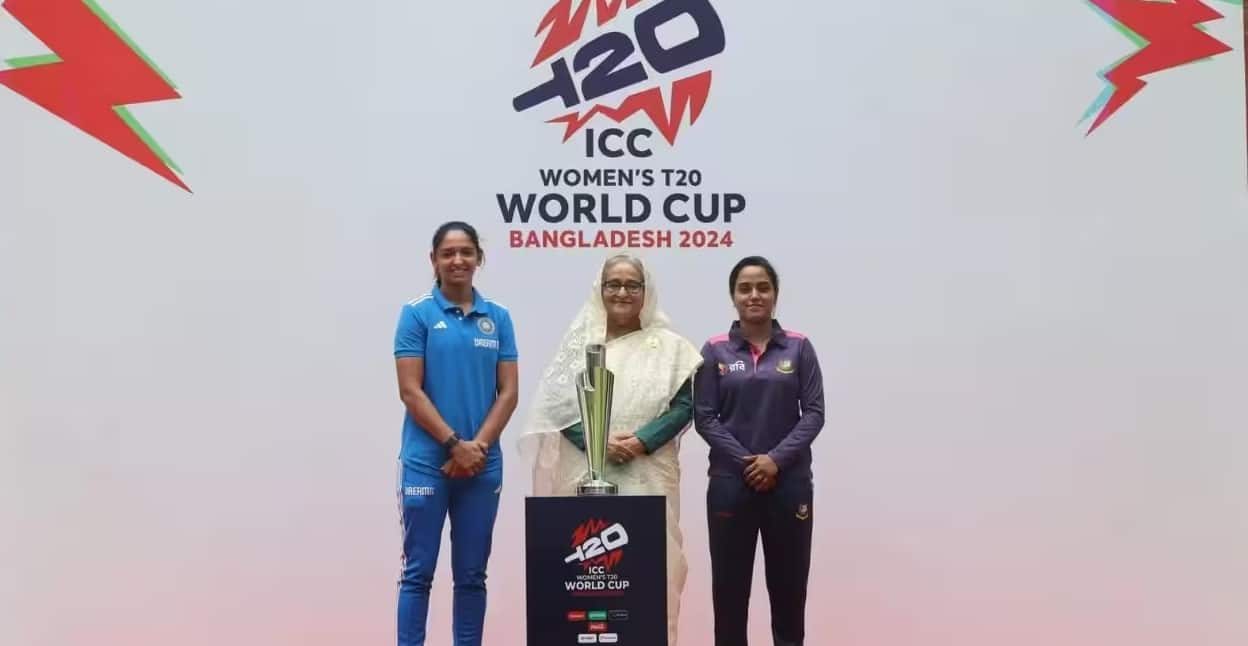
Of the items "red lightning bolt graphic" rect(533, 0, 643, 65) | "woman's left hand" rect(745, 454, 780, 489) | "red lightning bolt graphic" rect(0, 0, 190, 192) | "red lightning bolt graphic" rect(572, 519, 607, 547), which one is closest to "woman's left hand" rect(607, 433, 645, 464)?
"woman's left hand" rect(745, 454, 780, 489)

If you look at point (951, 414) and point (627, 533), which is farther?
point (951, 414)

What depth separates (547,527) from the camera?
257cm

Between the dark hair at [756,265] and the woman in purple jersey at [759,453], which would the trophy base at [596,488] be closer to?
the woman in purple jersey at [759,453]

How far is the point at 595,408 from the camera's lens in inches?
105

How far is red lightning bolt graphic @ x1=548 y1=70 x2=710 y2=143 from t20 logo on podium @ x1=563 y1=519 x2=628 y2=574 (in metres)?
1.55

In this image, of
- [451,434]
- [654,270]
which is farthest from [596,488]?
[654,270]

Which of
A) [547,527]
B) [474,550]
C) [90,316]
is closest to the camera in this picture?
[547,527]

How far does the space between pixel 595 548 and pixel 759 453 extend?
0.66 metres

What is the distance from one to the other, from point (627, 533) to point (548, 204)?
144cm

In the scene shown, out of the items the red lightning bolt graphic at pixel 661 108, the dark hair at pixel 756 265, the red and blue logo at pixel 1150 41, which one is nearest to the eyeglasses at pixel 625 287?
the dark hair at pixel 756 265

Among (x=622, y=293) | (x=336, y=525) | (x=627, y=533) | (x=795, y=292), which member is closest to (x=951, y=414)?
(x=795, y=292)

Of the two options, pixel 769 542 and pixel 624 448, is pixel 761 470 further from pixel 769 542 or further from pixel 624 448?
pixel 624 448

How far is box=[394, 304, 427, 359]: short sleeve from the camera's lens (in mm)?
3078

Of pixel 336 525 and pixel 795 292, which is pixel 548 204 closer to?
pixel 795 292
